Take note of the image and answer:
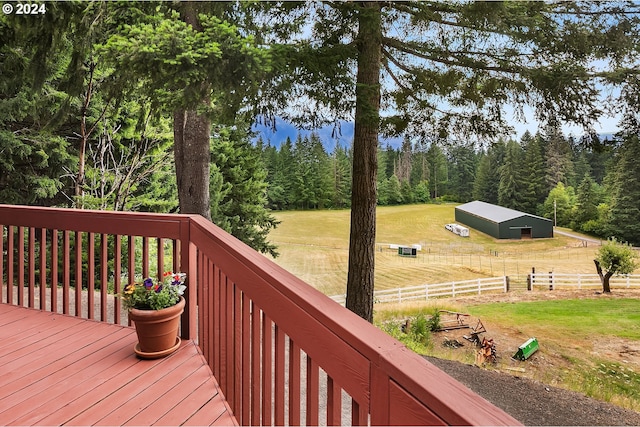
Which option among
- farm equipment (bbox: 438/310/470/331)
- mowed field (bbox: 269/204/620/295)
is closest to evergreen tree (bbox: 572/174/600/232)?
mowed field (bbox: 269/204/620/295)

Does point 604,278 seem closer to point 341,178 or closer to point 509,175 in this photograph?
point 509,175

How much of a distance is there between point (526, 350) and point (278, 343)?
5.35 metres

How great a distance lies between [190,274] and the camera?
240 centimetres

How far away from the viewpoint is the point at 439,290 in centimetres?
728

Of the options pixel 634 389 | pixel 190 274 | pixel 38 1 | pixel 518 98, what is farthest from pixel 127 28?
pixel 634 389

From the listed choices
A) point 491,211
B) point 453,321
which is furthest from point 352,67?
point 453,321

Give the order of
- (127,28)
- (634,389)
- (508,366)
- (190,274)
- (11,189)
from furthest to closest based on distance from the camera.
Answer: (11,189)
(508,366)
(634,389)
(127,28)
(190,274)

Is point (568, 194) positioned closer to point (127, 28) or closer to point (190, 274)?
point (190, 274)

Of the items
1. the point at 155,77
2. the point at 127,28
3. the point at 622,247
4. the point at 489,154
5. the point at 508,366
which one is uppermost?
the point at 127,28

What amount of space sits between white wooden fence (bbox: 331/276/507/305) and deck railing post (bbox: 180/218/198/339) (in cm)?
448

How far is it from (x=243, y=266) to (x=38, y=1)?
12.2 feet

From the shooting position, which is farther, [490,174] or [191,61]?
[490,174]

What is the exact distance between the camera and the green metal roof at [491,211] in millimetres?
6566

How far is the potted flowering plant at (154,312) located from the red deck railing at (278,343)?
6.8 inches
